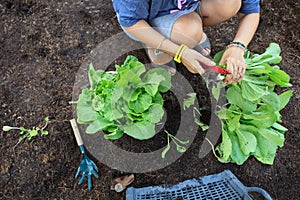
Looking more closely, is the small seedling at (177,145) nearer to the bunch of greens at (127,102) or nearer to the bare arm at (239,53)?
the bunch of greens at (127,102)

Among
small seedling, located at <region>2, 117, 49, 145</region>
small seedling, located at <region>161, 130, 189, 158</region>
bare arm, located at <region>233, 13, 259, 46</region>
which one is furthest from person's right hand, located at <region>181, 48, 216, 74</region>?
small seedling, located at <region>2, 117, 49, 145</region>

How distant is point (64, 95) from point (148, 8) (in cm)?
56

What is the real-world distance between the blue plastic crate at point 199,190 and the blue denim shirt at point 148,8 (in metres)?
0.61

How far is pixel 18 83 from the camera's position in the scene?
5.12 feet

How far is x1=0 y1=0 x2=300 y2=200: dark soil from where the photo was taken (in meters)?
1.41

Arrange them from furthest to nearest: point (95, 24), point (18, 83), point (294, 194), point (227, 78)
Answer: point (95, 24) < point (18, 83) < point (294, 194) < point (227, 78)

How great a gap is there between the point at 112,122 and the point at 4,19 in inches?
33.6

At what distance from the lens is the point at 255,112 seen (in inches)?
52.2

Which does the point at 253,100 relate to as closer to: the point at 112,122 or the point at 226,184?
the point at 226,184

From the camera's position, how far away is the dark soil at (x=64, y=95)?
1.41 m

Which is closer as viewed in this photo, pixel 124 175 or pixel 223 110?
pixel 223 110

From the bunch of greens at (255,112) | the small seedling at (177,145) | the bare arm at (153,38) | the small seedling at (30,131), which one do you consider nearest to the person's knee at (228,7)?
the bunch of greens at (255,112)

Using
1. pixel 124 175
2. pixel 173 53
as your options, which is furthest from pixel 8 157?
pixel 173 53

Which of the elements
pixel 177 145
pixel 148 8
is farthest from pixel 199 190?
pixel 148 8
